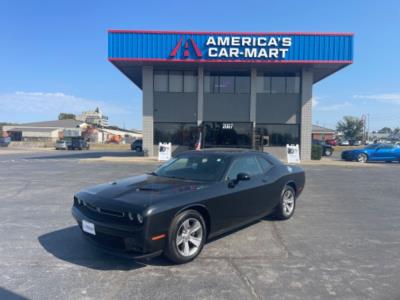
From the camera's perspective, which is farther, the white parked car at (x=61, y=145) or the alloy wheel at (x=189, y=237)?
the white parked car at (x=61, y=145)

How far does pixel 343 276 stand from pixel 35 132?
75.3m

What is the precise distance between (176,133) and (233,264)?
762 inches

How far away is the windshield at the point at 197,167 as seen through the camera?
5.02 metres

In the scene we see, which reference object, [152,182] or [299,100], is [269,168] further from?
[299,100]

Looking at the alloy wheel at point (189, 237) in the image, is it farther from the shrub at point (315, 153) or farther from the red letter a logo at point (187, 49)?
the shrub at point (315, 153)

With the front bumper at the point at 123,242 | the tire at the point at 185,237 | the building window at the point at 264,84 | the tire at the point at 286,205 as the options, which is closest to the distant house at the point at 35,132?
the building window at the point at 264,84

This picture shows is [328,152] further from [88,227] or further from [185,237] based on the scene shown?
[88,227]

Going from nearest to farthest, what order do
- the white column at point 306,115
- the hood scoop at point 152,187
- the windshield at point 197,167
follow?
the hood scoop at point 152,187, the windshield at point 197,167, the white column at point 306,115

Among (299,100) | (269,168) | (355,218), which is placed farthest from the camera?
(299,100)

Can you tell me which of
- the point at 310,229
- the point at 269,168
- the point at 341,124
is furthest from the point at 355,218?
the point at 341,124

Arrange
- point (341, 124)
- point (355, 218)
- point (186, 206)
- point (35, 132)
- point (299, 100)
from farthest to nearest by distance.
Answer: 1. point (341, 124)
2. point (35, 132)
3. point (299, 100)
4. point (355, 218)
5. point (186, 206)

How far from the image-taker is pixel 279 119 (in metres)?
23.0

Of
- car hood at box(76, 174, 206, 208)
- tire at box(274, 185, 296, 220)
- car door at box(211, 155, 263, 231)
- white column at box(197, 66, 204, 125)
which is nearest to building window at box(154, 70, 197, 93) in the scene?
white column at box(197, 66, 204, 125)

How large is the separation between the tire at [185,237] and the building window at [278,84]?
20.1 m
